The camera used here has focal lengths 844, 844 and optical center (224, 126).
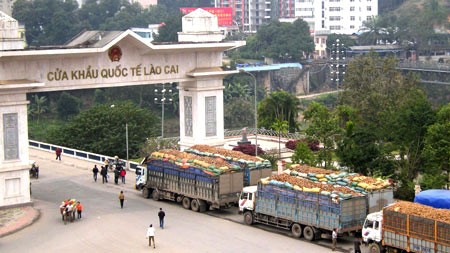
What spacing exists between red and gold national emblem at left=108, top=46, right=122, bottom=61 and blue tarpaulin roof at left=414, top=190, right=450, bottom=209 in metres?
15.5

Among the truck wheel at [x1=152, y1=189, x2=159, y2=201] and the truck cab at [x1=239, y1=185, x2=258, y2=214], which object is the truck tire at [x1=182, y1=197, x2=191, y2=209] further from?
the truck cab at [x1=239, y1=185, x2=258, y2=214]

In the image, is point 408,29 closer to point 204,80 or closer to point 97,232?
point 204,80

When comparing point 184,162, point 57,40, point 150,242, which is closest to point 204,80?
point 184,162

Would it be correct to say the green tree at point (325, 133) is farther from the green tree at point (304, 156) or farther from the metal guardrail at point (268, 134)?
the metal guardrail at point (268, 134)

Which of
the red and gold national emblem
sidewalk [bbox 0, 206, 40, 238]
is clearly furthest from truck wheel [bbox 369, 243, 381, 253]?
the red and gold national emblem

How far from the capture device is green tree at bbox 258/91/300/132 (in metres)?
61.1

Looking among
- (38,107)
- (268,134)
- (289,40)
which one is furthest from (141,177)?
(289,40)

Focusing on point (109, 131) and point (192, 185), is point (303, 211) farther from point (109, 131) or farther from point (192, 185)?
point (109, 131)

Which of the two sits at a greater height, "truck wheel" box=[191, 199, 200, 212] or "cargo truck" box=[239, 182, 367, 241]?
"cargo truck" box=[239, 182, 367, 241]

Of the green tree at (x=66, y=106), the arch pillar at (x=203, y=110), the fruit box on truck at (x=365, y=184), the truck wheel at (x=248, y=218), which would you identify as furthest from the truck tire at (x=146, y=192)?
the green tree at (x=66, y=106)

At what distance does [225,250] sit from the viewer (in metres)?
30.1

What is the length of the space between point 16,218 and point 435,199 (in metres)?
16.8

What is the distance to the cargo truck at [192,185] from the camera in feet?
114

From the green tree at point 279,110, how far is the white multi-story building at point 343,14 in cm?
8109
